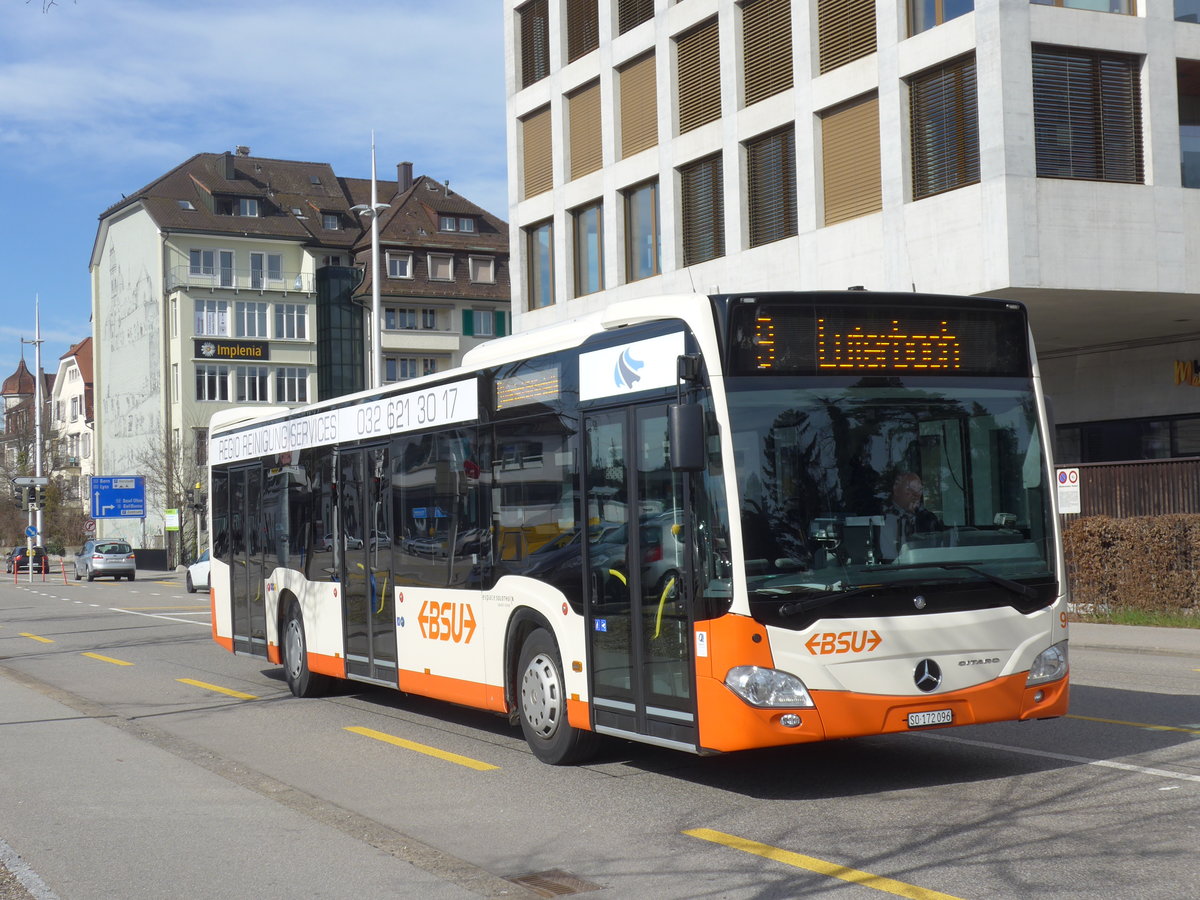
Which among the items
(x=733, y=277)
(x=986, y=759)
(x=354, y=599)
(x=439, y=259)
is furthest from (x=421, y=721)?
Answer: (x=439, y=259)

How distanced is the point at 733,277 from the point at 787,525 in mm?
21249

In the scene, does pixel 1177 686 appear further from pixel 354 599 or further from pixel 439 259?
pixel 439 259

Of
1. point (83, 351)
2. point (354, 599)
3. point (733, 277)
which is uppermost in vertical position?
point (83, 351)

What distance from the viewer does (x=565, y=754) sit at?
951 centimetres

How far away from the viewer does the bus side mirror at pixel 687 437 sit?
25.7 ft

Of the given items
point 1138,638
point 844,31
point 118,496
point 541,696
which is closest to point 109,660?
point 541,696

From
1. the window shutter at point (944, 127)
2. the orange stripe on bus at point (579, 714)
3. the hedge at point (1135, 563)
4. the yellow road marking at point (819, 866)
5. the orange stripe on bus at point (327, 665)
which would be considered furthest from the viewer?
the window shutter at point (944, 127)

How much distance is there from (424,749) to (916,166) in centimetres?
1658

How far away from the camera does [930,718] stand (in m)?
8.10

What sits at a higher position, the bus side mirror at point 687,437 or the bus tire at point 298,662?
the bus side mirror at point 687,437

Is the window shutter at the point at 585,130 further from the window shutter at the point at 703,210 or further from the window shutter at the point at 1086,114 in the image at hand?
the window shutter at the point at 1086,114

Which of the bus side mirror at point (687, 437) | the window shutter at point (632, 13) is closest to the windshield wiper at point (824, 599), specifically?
the bus side mirror at point (687, 437)

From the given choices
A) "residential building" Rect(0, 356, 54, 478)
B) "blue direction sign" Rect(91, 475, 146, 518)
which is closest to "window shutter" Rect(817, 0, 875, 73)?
"blue direction sign" Rect(91, 475, 146, 518)

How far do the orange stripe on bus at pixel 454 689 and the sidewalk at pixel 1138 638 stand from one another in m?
9.27
